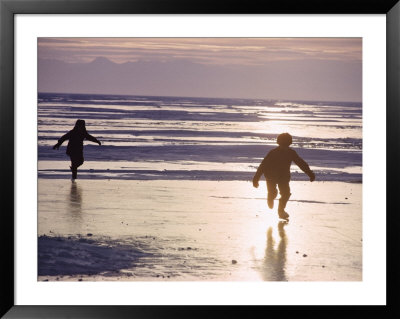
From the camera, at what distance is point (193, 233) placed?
9.29 meters

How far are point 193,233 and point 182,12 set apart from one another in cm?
366

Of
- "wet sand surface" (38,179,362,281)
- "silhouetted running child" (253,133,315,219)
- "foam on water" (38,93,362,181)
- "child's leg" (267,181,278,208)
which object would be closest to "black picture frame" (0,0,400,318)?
"wet sand surface" (38,179,362,281)

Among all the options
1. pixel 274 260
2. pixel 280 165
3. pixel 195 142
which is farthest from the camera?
pixel 195 142

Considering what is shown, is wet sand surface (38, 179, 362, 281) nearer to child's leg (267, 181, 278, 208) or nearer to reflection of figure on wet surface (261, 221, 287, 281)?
reflection of figure on wet surface (261, 221, 287, 281)

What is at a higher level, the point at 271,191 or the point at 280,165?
the point at 280,165

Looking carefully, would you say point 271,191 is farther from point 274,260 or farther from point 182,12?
point 182,12

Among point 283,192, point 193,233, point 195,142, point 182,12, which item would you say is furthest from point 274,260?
point 195,142

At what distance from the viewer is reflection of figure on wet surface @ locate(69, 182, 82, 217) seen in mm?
10516

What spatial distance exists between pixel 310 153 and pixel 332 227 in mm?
10859

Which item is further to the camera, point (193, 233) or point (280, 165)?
point (280, 165)

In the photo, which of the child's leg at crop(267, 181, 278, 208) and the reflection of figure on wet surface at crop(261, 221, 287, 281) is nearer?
the reflection of figure on wet surface at crop(261, 221, 287, 281)

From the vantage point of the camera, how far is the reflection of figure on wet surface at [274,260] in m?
7.24

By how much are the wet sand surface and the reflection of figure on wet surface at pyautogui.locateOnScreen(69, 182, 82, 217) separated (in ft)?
0.05

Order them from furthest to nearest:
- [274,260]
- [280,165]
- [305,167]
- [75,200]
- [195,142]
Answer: [195,142]
[75,200]
[280,165]
[305,167]
[274,260]
